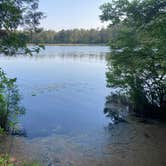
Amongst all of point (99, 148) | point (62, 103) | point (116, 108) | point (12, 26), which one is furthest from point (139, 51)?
point (12, 26)

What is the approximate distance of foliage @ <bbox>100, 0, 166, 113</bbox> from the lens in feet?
24.0

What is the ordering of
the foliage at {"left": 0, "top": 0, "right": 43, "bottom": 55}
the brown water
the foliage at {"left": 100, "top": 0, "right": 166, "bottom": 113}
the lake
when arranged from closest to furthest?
the foliage at {"left": 0, "top": 0, "right": 43, "bottom": 55}
the brown water
the lake
the foliage at {"left": 100, "top": 0, "right": 166, "bottom": 113}

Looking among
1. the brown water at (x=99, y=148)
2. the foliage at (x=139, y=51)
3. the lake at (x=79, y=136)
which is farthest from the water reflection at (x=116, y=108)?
the brown water at (x=99, y=148)

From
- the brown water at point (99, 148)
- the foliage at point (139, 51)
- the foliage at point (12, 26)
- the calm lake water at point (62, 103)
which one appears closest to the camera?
the foliage at point (12, 26)

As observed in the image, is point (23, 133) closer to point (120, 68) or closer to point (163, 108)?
point (120, 68)

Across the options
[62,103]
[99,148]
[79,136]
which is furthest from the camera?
[62,103]

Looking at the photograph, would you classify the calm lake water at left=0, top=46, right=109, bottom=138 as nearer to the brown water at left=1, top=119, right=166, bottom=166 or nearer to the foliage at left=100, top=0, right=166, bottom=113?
the brown water at left=1, top=119, right=166, bottom=166

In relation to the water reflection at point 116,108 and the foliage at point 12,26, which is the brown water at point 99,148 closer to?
the water reflection at point 116,108

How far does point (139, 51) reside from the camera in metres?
9.51

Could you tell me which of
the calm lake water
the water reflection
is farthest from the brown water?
the water reflection

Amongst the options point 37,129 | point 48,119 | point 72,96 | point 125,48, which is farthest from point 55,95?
point 125,48

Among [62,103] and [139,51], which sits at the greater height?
[139,51]

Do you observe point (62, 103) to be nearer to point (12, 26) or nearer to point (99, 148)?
point (99, 148)

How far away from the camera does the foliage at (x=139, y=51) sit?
732 cm
